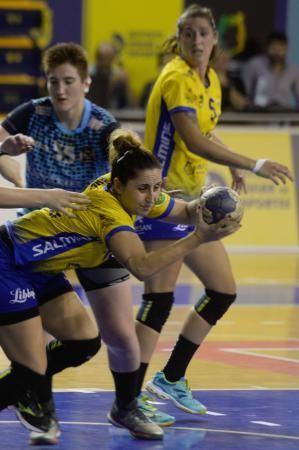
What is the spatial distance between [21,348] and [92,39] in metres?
13.7

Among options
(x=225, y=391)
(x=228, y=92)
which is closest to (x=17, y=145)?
(x=225, y=391)

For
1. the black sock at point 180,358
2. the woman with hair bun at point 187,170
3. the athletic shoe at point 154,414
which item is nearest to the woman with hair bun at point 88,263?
the athletic shoe at point 154,414

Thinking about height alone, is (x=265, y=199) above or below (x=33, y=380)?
below

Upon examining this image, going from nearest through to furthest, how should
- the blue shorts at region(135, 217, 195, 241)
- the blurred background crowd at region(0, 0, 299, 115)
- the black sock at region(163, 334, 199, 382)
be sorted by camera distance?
the blue shorts at region(135, 217, 195, 241), the black sock at region(163, 334, 199, 382), the blurred background crowd at region(0, 0, 299, 115)

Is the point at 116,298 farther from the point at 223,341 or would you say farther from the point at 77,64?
the point at 223,341

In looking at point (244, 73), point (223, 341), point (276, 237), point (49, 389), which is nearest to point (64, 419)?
point (49, 389)

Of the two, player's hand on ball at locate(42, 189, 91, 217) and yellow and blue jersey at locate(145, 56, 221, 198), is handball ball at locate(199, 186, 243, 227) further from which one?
yellow and blue jersey at locate(145, 56, 221, 198)

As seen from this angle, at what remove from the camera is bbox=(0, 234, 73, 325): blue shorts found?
5930mm

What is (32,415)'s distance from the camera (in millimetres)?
5992

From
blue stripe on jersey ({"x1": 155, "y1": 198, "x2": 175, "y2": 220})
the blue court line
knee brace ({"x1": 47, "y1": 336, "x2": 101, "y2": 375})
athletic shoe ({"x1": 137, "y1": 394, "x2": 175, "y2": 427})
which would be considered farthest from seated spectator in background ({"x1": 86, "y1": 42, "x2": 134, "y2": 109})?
knee brace ({"x1": 47, "y1": 336, "x2": 101, "y2": 375})

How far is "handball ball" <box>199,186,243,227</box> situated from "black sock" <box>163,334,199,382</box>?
162 centimetres

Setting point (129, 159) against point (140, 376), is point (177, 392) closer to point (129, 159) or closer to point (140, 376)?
point (140, 376)

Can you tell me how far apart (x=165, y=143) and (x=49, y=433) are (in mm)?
1918

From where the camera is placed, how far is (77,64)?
6965mm
